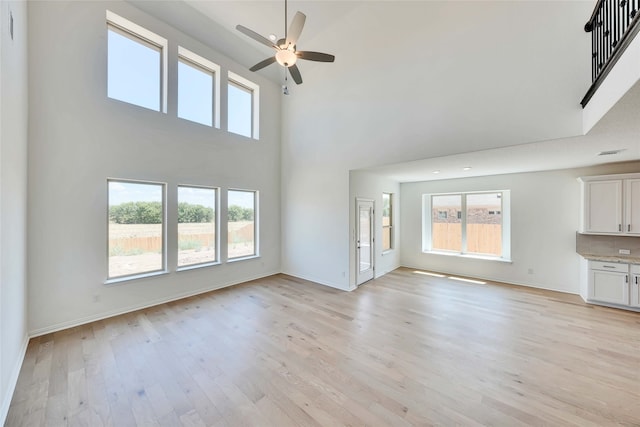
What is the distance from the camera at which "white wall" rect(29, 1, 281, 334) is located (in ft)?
10.3

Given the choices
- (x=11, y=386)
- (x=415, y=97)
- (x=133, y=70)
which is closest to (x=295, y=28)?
(x=415, y=97)

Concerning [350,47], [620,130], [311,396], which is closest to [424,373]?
[311,396]

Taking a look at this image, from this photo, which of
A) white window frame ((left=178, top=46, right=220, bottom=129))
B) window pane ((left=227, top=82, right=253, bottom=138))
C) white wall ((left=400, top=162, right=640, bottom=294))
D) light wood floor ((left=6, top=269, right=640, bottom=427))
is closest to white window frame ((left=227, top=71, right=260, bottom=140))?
window pane ((left=227, top=82, right=253, bottom=138))

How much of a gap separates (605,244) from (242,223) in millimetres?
7429

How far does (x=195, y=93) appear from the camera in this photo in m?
4.91

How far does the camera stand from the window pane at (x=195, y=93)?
4688mm

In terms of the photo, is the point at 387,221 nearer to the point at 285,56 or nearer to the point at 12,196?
the point at 285,56

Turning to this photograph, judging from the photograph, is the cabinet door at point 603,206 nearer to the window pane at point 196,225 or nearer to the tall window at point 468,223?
the tall window at point 468,223

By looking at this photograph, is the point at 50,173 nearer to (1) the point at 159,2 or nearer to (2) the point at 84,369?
(2) the point at 84,369

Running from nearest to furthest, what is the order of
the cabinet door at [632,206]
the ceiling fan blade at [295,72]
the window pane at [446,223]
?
the ceiling fan blade at [295,72], the cabinet door at [632,206], the window pane at [446,223]

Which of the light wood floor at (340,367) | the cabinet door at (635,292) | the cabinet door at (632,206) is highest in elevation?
the cabinet door at (632,206)

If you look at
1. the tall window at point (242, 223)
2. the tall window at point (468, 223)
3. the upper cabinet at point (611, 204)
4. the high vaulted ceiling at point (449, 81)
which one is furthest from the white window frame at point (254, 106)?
the upper cabinet at point (611, 204)

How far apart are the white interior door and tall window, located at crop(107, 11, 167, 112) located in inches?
175

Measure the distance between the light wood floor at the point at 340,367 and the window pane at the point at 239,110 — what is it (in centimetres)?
401
